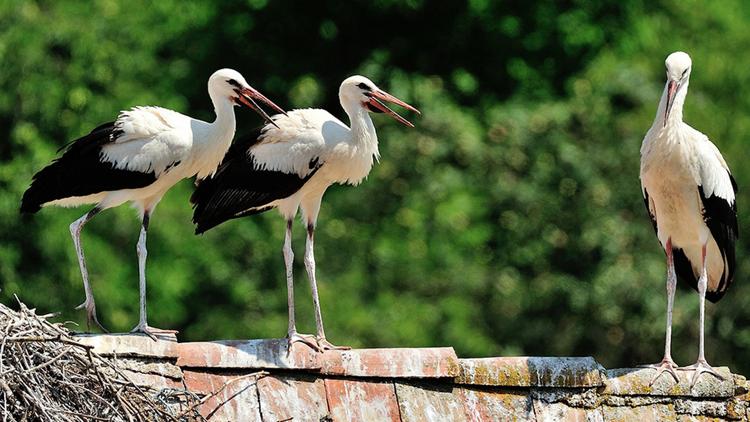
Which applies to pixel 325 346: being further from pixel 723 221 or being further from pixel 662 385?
pixel 723 221

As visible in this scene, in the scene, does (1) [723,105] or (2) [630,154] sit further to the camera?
(1) [723,105]

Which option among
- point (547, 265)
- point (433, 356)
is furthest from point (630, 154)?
point (433, 356)

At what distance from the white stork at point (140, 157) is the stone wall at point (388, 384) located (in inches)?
62.5

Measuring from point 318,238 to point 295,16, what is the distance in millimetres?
4742

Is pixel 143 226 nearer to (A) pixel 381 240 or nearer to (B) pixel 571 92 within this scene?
(A) pixel 381 240

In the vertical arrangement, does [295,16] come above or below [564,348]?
above

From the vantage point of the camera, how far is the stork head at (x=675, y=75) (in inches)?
381

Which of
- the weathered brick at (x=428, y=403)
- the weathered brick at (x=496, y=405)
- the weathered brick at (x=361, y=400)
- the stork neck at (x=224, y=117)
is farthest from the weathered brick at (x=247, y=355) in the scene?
the stork neck at (x=224, y=117)

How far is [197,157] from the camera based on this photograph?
9.92 m

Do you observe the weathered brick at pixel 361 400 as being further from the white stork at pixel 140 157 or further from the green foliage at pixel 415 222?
the green foliage at pixel 415 222

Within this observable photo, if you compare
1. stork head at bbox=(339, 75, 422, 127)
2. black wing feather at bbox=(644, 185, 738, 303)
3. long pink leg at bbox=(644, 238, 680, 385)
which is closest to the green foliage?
black wing feather at bbox=(644, 185, 738, 303)

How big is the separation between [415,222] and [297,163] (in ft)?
33.3

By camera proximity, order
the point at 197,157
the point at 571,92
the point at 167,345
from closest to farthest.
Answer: the point at 167,345 < the point at 197,157 < the point at 571,92

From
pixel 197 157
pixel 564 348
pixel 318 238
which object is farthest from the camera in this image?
pixel 318 238
